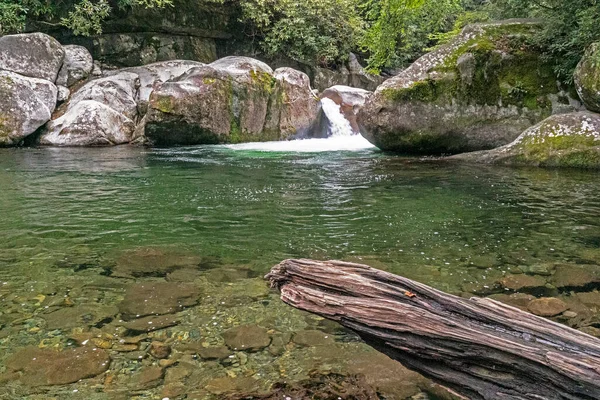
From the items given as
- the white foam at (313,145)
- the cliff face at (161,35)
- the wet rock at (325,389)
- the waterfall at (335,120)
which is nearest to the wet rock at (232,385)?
the wet rock at (325,389)

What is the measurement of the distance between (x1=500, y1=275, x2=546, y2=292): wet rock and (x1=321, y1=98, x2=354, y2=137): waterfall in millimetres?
15084

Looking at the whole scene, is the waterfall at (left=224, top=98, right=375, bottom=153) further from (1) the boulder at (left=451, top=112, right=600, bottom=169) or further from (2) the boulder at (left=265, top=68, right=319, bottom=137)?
(1) the boulder at (left=451, top=112, right=600, bottom=169)

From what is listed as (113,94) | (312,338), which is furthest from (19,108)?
(312,338)

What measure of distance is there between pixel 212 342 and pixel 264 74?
53.8 feet

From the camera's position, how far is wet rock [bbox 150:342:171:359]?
3219 mm

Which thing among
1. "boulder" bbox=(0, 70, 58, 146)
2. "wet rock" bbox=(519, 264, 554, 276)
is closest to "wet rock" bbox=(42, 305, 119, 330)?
"wet rock" bbox=(519, 264, 554, 276)

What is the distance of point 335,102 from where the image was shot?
2020 centimetres

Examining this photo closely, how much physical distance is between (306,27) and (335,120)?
27.0 ft

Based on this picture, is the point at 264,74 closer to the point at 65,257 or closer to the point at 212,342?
the point at 65,257

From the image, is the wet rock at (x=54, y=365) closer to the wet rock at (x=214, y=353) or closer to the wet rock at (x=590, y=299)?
the wet rock at (x=214, y=353)

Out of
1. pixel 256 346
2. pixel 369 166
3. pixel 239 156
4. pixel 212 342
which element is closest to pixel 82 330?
pixel 212 342

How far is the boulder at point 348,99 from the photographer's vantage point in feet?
64.3

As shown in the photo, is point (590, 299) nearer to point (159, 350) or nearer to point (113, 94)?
point (159, 350)

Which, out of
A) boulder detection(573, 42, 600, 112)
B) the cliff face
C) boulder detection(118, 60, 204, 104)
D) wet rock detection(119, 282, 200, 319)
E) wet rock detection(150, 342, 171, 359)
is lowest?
wet rock detection(150, 342, 171, 359)
